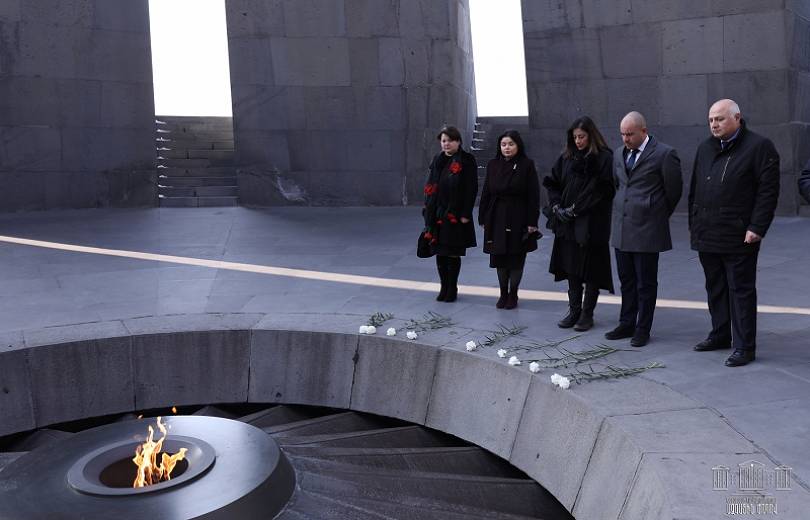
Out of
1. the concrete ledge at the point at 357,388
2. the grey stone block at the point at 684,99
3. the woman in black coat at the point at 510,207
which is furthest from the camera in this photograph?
the grey stone block at the point at 684,99

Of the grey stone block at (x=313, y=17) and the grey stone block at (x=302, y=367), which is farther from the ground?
the grey stone block at (x=313, y=17)

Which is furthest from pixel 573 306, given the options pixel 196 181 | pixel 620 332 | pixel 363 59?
pixel 196 181

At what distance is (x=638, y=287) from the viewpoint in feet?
19.7

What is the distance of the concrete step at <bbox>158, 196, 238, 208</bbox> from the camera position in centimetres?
1479

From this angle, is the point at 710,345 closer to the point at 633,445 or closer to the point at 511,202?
the point at 633,445

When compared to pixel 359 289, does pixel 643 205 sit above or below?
above

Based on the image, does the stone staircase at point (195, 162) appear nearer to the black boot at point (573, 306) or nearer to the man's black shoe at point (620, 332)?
the black boot at point (573, 306)

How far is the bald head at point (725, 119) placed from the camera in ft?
17.1

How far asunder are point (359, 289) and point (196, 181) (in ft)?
27.2

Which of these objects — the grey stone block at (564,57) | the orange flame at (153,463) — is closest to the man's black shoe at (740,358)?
the orange flame at (153,463)


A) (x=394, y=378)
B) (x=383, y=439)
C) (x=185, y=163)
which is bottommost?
(x=383, y=439)

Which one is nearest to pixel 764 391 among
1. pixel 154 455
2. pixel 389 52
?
pixel 154 455

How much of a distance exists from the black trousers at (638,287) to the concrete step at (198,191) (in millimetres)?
10166

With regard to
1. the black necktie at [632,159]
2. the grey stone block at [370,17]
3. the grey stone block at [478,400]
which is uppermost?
the grey stone block at [370,17]
